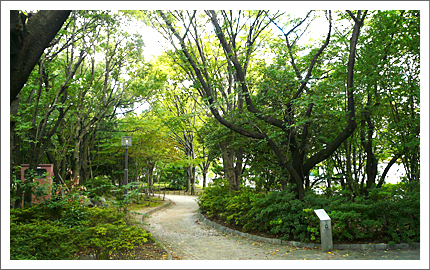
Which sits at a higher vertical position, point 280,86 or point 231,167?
point 280,86

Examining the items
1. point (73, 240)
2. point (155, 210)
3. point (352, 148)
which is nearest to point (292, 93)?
point (352, 148)

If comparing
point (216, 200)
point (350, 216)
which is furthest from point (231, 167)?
point (350, 216)

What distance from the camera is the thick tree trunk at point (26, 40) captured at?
124 inches

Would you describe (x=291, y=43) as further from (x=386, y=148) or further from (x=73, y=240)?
(x=73, y=240)

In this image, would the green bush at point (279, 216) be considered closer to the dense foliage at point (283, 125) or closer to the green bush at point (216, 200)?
the dense foliage at point (283, 125)

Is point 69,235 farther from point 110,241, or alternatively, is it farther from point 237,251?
point 237,251

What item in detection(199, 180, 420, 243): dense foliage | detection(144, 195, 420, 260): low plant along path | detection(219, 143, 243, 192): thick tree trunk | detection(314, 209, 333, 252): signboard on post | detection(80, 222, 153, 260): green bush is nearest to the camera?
detection(80, 222, 153, 260): green bush

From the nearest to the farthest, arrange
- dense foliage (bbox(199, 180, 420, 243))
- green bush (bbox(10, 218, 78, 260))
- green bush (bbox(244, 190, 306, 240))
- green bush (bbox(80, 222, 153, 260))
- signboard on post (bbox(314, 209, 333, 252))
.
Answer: green bush (bbox(10, 218, 78, 260)) < green bush (bbox(80, 222, 153, 260)) < signboard on post (bbox(314, 209, 333, 252)) < dense foliage (bbox(199, 180, 420, 243)) < green bush (bbox(244, 190, 306, 240))

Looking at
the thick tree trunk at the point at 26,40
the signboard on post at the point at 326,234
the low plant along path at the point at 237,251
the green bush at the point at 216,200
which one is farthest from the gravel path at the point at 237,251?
the thick tree trunk at the point at 26,40

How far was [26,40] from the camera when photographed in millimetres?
3186

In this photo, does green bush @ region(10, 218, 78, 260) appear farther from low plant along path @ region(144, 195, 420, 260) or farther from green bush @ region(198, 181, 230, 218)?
green bush @ region(198, 181, 230, 218)

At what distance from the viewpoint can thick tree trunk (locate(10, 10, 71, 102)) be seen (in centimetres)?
314

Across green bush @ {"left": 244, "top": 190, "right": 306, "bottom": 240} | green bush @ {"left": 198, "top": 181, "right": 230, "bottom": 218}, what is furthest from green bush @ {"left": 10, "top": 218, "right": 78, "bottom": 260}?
green bush @ {"left": 198, "top": 181, "right": 230, "bottom": 218}

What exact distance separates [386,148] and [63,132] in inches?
424
